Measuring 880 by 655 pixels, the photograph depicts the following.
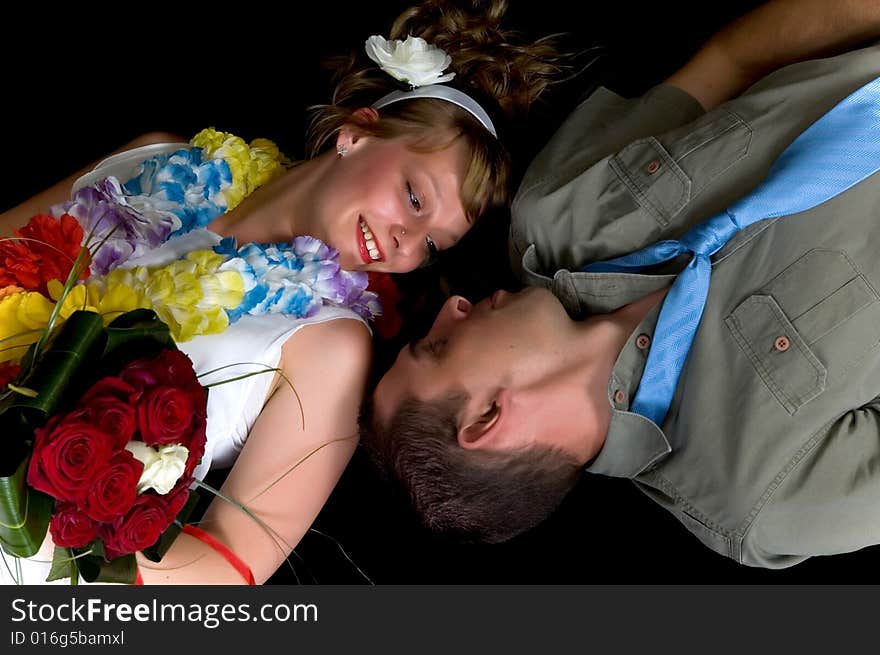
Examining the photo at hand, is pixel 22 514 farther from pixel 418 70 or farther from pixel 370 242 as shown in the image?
pixel 418 70

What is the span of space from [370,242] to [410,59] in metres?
0.47

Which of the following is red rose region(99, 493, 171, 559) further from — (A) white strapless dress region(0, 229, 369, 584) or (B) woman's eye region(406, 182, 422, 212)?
(B) woman's eye region(406, 182, 422, 212)

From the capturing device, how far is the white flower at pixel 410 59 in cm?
212

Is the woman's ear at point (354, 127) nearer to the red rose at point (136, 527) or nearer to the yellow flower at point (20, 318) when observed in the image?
the yellow flower at point (20, 318)

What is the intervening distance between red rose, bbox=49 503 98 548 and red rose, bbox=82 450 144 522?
37mm

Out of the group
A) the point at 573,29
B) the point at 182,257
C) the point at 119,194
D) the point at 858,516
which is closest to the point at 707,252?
the point at 858,516

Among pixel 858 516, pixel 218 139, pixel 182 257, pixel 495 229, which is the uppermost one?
pixel 218 139

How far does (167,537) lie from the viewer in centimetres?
158

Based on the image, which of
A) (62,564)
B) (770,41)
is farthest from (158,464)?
(770,41)

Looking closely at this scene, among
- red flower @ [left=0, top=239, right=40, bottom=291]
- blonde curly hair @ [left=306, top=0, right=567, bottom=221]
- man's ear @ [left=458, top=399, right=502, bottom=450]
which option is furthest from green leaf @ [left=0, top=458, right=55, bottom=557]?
blonde curly hair @ [left=306, top=0, right=567, bottom=221]

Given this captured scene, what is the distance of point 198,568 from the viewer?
5.70ft

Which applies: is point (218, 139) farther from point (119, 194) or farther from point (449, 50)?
point (449, 50)

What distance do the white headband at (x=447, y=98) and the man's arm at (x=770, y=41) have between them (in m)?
0.45

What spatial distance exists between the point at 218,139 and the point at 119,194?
35 cm
